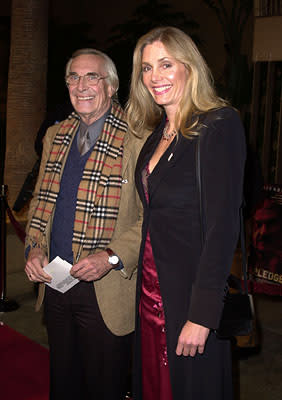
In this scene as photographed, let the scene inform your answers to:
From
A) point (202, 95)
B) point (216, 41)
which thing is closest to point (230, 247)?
point (202, 95)

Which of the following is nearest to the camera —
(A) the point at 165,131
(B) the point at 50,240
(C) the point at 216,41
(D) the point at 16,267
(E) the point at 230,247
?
(E) the point at 230,247

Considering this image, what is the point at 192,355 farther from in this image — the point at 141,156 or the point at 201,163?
the point at 141,156

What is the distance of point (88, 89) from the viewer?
244 cm

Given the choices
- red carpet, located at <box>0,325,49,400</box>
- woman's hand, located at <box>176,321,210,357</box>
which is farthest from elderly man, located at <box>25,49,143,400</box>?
red carpet, located at <box>0,325,49,400</box>

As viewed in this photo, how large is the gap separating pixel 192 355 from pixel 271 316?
3260mm

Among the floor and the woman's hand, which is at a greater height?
the woman's hand

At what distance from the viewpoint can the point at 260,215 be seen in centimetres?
468

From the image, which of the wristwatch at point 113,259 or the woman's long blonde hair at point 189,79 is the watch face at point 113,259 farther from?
the woman's long blonde hair at point 189,79

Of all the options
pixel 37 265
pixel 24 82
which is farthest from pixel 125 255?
pixel 24 82

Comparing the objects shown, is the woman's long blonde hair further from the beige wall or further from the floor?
the beige wall

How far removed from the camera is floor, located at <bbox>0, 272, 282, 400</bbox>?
344 centimetres

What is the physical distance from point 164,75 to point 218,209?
57 cm

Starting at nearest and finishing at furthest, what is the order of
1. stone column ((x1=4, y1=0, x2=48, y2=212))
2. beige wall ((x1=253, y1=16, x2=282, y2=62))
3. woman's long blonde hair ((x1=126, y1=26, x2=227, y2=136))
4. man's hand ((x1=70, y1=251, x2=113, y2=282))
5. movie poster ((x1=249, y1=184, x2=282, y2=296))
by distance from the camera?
woman's long blonde hair ((x1=126, y1=26, x2=227, y2=136)) < man's hand ((x1=70, y1=251, x2=113, y2=282)) < movie poster ((x1=249, y1=184, x2=282, y2=296)) < beige wall ((x1=253, y1=16, x2=282, y2=62)) < stone column ((x1=4, y1=0, x2=48, y2=212))

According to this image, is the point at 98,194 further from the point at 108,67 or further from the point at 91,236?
the point at 108,67
